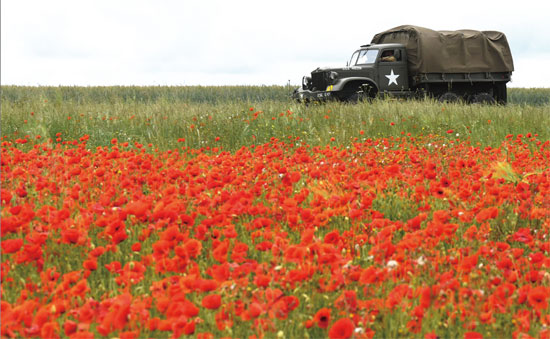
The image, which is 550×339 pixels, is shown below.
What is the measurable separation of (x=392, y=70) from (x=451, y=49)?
2.46m

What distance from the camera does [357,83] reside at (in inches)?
663

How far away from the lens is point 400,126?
9.62 m

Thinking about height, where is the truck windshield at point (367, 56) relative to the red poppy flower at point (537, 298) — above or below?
above

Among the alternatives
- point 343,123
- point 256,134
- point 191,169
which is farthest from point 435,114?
point 191,169

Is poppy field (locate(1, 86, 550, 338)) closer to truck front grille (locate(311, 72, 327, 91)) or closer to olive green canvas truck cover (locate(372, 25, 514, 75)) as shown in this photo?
truck front grille (locate(311, 72, 327, 91))

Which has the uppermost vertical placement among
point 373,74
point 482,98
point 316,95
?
point 373,74

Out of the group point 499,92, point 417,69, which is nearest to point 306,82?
point 417,69

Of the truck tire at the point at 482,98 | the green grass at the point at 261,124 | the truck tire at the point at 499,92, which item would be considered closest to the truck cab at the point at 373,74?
the truck tire at the point at 482,98

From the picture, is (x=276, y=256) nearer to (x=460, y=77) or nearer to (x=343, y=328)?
(x=343, y=328)

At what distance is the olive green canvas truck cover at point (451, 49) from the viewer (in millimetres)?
16984

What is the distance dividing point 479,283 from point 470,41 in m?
17.6

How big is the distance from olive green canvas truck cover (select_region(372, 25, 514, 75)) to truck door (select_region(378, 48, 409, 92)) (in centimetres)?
31

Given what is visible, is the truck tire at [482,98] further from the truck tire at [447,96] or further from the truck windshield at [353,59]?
the truck windshield at [353,59]

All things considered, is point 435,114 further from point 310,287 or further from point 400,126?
point 310,287
